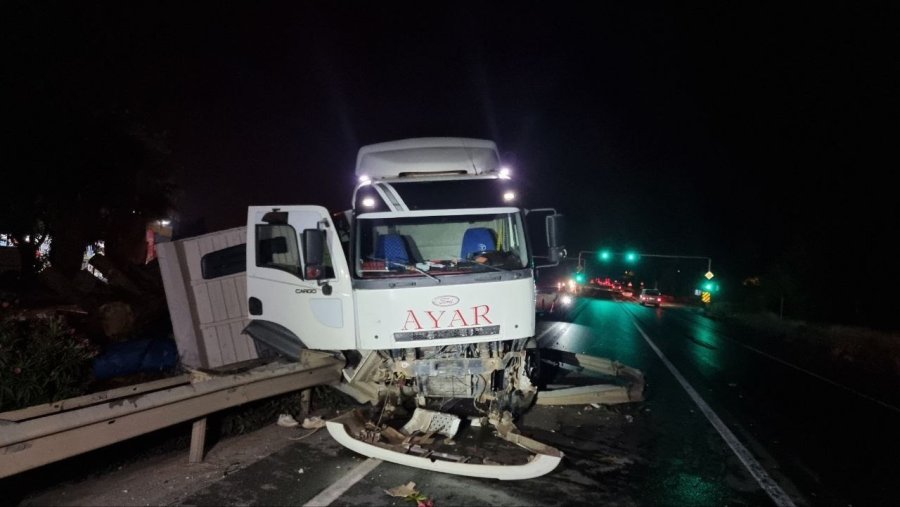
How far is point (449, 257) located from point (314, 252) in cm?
184

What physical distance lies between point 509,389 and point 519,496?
6.28ft

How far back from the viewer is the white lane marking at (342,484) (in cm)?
458

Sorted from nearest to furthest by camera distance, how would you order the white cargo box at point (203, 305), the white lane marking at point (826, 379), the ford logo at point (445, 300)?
1. the ford logo at point (445, 300)
2. the white cargo box at point (203, 305)
3. the white lane marking at point (826, 379)

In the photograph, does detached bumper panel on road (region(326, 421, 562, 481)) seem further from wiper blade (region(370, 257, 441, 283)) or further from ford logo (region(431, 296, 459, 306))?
wiper blade (region(370, 257, 441, 283))

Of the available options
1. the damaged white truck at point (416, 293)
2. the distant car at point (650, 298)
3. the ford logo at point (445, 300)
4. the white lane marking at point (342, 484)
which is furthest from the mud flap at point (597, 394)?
the distant car at point (650, 298)

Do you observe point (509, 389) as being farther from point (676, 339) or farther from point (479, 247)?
point (676, 339)

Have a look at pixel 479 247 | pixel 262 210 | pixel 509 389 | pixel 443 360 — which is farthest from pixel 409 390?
pixel 262 210

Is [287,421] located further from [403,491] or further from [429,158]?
[429,158]

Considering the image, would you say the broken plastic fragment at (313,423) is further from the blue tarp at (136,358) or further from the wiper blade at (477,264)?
the blue tarp at (136,358)

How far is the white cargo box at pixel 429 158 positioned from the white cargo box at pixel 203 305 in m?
2.64

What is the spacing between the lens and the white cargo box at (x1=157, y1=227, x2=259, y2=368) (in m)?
8.04

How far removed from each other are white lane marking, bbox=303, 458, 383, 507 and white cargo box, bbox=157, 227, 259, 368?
327cm

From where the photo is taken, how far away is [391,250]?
6508mm

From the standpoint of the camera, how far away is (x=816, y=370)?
13469mm
